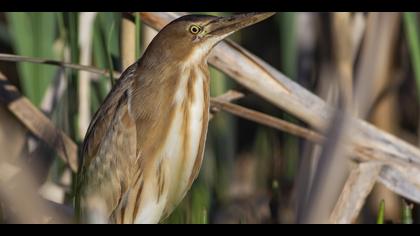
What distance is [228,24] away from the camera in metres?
1.81

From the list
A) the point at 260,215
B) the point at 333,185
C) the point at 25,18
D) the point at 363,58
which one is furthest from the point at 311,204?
the point at 260,215

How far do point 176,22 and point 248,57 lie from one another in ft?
0.62

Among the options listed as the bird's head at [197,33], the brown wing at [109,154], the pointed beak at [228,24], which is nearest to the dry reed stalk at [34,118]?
the brown wing at [109,154]

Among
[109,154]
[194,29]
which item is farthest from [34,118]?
[194,29]

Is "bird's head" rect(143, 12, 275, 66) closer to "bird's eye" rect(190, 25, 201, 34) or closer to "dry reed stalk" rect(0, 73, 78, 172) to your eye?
"bird's eye" rect(190, 25, 201, 34)

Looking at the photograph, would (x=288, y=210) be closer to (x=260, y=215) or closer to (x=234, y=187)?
(x=260, y=215)

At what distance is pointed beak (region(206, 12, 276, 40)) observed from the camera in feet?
5.94

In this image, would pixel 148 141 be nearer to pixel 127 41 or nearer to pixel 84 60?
pixel 127 41

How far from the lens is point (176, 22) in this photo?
1.83 m

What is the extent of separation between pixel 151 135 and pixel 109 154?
11 cm

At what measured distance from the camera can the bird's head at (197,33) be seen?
1.81 meters

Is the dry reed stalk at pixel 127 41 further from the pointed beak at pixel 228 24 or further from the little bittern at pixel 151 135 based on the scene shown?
the pointed beak at pixel 228 24
